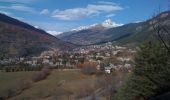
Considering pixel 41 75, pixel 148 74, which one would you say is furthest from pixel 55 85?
pixel 148 74

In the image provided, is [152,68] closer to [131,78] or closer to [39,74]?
[131,78]

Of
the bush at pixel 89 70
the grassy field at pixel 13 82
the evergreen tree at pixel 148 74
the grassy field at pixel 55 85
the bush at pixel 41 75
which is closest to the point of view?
the evergreen tree at pixel 148 74

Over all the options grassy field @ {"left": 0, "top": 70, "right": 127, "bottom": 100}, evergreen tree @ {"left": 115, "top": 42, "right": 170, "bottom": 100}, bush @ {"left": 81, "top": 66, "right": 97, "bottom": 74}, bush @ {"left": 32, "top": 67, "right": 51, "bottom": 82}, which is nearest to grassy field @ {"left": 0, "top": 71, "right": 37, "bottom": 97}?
grassy field @ {"left": 0, "top": 70, "right": 127, "bottom": 100}

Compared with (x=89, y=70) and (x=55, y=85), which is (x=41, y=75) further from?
(x=89, y=70)

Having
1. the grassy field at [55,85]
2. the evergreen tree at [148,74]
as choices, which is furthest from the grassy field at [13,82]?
the evergreen tree at [148,74]

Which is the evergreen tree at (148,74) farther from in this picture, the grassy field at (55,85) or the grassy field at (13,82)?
the grassy field at (13,82)

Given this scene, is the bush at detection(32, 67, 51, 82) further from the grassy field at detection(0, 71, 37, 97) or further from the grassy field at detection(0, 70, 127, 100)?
the grassy field at detection(0, 71, 37, 97)
